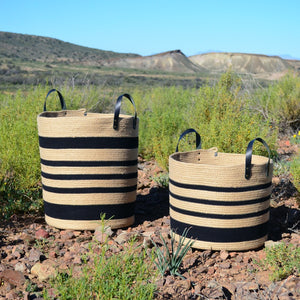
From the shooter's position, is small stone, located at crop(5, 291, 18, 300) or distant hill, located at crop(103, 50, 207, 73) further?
distant hill, located at crop(103, 50, 207, 73)

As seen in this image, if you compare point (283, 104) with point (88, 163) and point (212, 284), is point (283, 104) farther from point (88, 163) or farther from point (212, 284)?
point (212, 284)

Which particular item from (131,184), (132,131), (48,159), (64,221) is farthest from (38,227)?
(132,131)

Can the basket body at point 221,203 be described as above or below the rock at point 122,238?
Result: above

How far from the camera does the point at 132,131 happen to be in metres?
3.71

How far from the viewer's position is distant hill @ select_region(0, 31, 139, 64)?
167ft

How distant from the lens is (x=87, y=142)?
11.6ft

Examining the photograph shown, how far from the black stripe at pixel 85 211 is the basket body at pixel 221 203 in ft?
1.99

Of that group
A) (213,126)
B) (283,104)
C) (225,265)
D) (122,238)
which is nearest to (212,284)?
Answer: (225,265)

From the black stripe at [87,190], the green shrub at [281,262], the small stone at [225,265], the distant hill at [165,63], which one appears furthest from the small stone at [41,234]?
the distant hill at [165,63]

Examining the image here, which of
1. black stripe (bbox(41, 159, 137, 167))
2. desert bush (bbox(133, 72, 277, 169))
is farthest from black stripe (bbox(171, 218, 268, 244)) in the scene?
desert bush (bbox(133, 72, 277, 169))

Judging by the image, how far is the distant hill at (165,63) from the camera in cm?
5537

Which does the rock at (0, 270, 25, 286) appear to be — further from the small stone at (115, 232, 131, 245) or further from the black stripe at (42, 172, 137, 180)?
the black stripe at (42, 172, 137, 180)

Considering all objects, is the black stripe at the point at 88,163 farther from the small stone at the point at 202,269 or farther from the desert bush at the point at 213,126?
the desert bush at the point at 213,126

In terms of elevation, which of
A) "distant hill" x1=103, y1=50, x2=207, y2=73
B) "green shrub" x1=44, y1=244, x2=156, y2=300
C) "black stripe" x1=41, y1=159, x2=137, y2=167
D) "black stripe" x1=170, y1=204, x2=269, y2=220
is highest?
"distant hill" x1=103, y1=50, x2=207, y2=73
